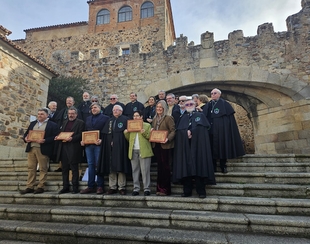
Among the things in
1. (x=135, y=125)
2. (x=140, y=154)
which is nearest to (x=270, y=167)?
(x=140, y=154)

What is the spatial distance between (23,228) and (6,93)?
19.7 feet

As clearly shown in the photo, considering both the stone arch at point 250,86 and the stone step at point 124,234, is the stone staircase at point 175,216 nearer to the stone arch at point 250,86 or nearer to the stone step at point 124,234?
the stone step at point 124,234

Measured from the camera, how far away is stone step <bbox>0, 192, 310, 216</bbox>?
9.71 ft

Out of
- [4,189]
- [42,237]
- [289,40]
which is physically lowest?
[42,237]

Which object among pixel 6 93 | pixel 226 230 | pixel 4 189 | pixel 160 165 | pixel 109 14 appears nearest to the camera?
pixel 226 230

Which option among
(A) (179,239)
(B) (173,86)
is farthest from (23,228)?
(B) (173,86)

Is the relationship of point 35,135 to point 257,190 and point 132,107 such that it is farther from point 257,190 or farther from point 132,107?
point 257,190

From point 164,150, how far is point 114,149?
92 cm

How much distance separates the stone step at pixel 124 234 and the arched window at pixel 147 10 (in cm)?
1775

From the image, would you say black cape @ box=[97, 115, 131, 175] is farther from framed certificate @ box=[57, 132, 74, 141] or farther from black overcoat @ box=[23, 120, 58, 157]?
black overcoat @ box=[23, 120, 58, 157]

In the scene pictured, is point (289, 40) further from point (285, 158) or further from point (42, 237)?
point (42, 237)

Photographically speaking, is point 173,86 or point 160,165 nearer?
point 160,165

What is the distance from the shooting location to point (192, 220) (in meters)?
2.85

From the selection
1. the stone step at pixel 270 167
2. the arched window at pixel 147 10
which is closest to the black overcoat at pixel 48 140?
the stone step at pixel 270 167
